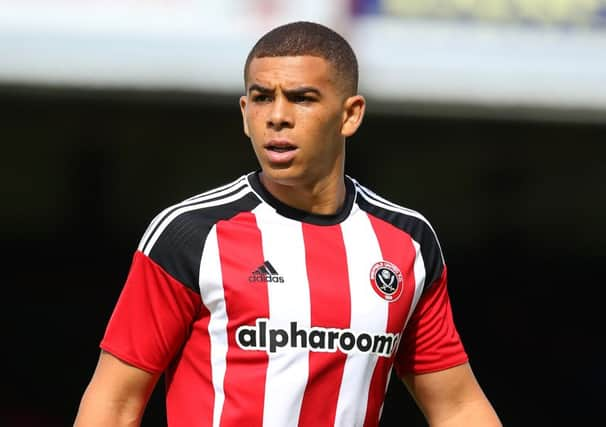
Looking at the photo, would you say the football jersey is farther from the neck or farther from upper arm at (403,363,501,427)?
upper arm at (403,363,501,427)

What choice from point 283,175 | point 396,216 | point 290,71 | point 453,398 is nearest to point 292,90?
point 290,71

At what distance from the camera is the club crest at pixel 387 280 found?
105 inches

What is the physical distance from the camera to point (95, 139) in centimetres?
702

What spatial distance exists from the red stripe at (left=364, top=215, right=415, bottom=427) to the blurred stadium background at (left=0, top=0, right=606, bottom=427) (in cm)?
256

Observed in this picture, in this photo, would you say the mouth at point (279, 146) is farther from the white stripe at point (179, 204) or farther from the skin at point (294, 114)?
the white stripe at point (179, 204)

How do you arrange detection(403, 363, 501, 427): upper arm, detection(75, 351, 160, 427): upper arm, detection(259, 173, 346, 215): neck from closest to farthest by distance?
1. detection(75, 351, 160, 427): upper arm
2. detection(259, 173, 346, 215): neck
3. detection(403, 363, 501, 427): upper arm

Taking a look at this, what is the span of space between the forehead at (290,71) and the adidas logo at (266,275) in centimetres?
39

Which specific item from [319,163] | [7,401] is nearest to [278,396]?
[319,163]

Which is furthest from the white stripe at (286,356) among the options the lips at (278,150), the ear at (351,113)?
the ear at (351,113)

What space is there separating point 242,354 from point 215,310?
0.36ft

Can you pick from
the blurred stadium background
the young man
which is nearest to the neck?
the young man

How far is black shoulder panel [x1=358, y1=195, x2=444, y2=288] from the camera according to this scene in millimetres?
2791

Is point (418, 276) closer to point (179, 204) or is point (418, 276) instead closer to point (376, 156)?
A: point (179, 204)

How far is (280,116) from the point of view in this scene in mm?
2553
